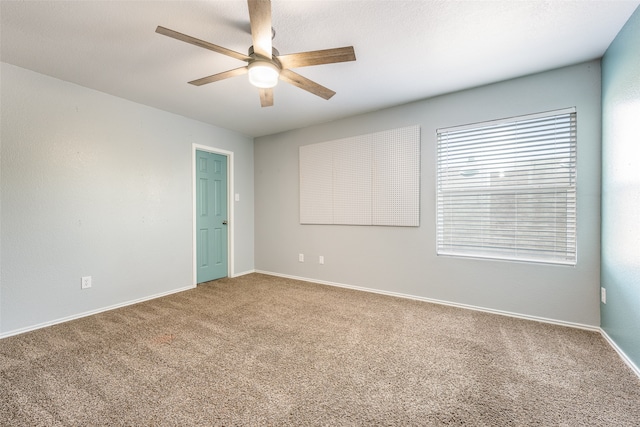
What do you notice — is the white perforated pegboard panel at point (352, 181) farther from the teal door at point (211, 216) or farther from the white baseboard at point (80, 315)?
the white baseboard at point (80, 315)

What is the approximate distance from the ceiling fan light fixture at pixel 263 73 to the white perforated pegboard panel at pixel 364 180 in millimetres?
1978

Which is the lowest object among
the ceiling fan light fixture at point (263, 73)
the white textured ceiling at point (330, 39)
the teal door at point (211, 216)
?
the teal door at point (211, 216)

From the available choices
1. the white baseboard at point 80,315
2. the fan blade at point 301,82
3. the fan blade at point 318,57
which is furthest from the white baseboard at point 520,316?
the fan blade at point 318,57

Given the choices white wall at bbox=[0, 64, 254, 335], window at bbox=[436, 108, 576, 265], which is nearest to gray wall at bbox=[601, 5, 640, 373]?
window at bbox=[436, 108, 576, 265]

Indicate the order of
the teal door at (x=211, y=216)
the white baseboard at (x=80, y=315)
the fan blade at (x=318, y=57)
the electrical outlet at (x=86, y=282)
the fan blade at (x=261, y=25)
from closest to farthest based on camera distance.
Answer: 1. the fan blade at (x=261, y=25)
2. the fan blade at (x=318, y=57)
3. the white baseboard at (x=80, y=315)
4. the electrical outlet at (x=86, y=282)
5. the teal door at (x=211, y=216)

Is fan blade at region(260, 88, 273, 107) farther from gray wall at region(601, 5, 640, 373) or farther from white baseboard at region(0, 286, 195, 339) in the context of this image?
white baseboard at region(0, 286, 195, 339)

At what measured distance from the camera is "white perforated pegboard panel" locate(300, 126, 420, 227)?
3371mm

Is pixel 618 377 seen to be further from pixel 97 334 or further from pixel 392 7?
pixel 97 334

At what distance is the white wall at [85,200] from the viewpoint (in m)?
2.46

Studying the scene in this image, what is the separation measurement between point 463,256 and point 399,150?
1473 mm

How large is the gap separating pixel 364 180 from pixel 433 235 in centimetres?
115

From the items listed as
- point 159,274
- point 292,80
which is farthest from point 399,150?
point 159,274

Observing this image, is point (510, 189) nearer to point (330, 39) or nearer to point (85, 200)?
point (330, 39)

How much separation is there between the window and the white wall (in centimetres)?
349
